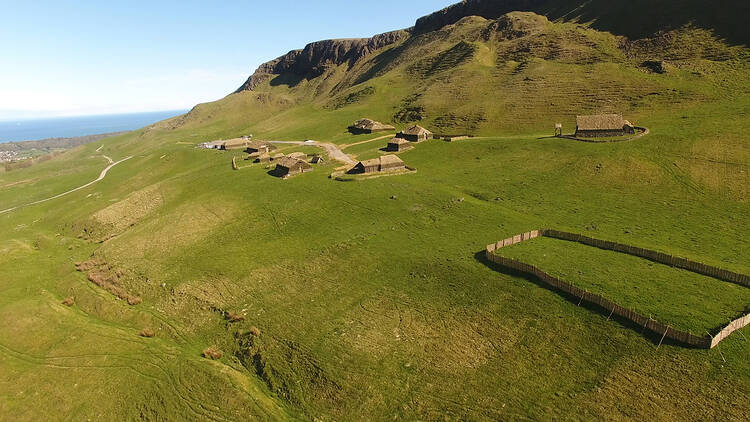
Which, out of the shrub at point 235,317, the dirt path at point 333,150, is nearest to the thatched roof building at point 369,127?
the dirt path at point 333,150

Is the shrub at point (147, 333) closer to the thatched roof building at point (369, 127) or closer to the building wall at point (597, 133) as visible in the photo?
the building wall at point (597, 133)

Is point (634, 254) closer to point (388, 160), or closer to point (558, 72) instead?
point (388, 160)

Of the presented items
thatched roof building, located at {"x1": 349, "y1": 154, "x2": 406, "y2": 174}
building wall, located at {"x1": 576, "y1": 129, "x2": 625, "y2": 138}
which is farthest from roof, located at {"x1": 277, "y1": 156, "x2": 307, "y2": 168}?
building wall, located at {"x1": 576, "y1": 129, "x2": 625, "y2": 138}

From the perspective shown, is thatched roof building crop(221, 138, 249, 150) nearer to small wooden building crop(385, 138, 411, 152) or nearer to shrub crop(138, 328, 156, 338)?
small wooden building crop(385, 138, 411, 152)

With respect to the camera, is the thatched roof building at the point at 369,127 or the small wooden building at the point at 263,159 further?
the thatched roof building at the point at 369,127

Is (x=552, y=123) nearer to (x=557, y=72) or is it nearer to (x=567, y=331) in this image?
(x=557, y=72)

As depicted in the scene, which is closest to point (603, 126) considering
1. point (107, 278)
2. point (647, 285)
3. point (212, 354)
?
point (647, 285)
